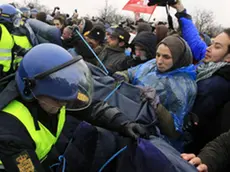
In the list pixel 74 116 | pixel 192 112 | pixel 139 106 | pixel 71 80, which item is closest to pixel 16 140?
pixel 71 80

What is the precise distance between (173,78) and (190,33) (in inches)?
38.5

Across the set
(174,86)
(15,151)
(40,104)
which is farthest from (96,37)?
(15,151)

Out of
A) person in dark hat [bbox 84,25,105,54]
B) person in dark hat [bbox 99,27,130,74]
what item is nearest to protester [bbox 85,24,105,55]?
person in dark hat [bbox 84,25,105,54]

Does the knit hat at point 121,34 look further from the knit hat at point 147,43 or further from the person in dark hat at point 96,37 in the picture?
the knit hat at point 147,43

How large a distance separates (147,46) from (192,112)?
111 cm

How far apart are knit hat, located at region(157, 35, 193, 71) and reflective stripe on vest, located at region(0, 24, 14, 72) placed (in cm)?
237

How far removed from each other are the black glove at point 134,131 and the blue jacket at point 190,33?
175 cm

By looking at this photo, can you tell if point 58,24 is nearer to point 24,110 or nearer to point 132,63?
point 132,63

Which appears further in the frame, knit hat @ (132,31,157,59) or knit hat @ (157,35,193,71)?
knit hat @ (132,31,157,59)

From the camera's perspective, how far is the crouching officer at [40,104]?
1.41m

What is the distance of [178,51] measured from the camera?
2426mm

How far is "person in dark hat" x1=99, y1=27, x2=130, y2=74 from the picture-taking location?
383 cm

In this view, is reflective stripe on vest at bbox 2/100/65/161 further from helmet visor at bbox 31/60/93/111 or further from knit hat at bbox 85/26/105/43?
knit hat at bbox 85/26/105/43

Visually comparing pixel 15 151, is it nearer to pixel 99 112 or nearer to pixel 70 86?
pixel 70 86
